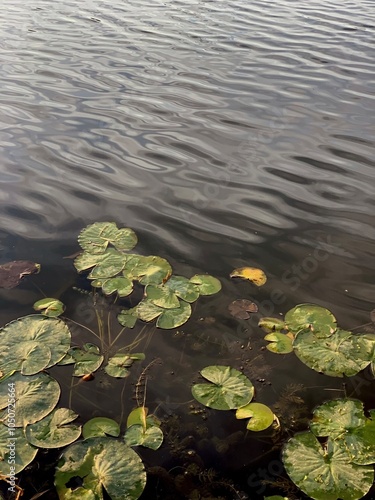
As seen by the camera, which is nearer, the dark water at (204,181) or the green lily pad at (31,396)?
the green lily pad at (31,396)

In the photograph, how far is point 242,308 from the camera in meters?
3.01

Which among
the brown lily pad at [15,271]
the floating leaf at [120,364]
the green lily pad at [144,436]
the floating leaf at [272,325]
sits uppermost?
the floating leaf at [272,325]

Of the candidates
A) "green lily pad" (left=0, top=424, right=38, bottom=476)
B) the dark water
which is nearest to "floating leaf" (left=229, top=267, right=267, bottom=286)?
the dark water

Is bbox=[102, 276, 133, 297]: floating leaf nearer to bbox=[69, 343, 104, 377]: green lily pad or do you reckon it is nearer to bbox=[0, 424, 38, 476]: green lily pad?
bbox=[69, 343, 104, 377]: green lily pad

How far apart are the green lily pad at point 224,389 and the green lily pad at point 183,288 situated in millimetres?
617

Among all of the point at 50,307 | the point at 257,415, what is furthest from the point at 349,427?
the point at 50,307

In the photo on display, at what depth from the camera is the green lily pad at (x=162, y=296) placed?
2.98 m

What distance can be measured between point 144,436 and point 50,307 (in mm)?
1188

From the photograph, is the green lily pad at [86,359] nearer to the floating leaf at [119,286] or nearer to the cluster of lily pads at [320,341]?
the floating leaf at [119,286]

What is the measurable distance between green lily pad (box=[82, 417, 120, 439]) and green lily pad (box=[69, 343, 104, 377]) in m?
0.33

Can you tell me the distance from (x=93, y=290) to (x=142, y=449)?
50.8 inches

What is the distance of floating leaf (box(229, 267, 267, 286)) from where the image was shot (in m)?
3.23

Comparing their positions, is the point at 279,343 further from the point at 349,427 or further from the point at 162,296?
the point at 162,296

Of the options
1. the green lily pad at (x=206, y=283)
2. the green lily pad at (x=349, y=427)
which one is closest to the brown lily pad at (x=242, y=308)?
the green lily pad at (x=206, y=283)
